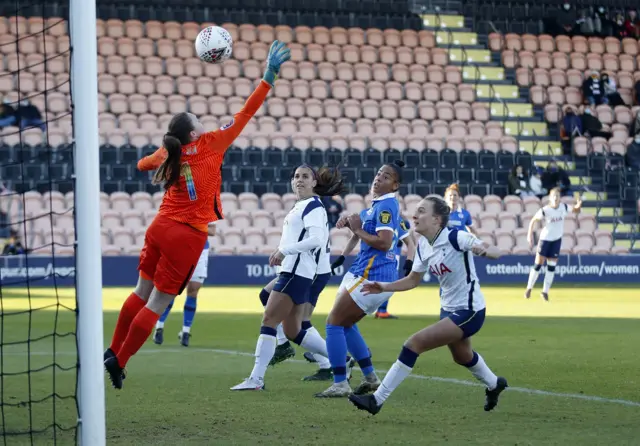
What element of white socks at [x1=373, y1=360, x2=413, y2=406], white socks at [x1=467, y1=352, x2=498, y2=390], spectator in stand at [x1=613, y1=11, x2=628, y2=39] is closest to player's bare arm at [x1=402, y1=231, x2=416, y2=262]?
white socks at [x1=467, y1=352, x2=498, y2=390]

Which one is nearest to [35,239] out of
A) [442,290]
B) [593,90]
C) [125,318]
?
[593,90]

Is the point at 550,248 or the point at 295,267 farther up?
the point at 295,267

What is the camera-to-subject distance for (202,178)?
7938mm

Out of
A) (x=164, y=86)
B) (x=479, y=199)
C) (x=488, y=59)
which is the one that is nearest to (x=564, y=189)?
(x=479, y=199)

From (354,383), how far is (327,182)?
1.86 m

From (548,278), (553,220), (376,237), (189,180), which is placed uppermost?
(189,180)

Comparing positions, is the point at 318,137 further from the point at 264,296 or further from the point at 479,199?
the point at 264,296

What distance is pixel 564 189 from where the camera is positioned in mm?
28938

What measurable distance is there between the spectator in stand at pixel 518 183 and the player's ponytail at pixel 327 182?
19.4 m

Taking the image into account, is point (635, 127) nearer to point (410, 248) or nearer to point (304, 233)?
point (410, 248)

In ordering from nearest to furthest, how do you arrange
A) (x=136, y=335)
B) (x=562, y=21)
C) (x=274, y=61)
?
(x=136, y=335), (x=274, y=61), (x=562, y=21)

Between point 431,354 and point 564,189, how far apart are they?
1758 cm

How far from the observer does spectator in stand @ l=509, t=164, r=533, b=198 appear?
2856cm

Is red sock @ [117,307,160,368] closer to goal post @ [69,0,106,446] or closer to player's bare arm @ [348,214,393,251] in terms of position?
goal post @ [69,0,106,446]
